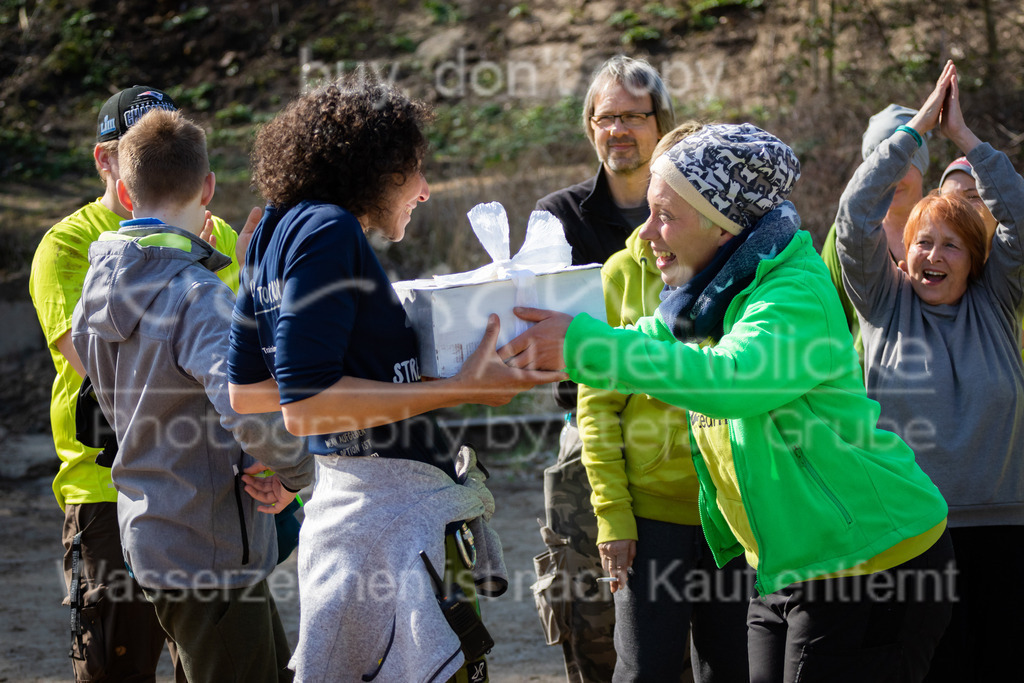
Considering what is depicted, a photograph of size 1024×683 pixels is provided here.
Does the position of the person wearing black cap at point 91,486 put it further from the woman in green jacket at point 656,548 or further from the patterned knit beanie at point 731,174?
the patterned knit beanie at point 731,174

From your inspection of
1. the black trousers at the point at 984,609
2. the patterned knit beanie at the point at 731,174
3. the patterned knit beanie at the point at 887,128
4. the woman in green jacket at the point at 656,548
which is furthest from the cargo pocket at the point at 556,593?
the patterned knit beanie at the point at 887,128

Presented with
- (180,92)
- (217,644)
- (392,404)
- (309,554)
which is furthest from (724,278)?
(180,92)

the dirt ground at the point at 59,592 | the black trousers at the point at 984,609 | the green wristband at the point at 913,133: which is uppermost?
the green wristband at the point at 913,133

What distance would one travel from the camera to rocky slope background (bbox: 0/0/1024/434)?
10.8 m

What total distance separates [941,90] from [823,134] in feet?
27.5

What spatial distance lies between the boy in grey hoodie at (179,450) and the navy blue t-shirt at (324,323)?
0.44 meters

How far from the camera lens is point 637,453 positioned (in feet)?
10.7

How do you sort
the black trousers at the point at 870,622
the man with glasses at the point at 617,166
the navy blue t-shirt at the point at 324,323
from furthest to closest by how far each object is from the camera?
the man with glasses at the point at 617,166 < the black trousers at the point at 870,622 < the navy blue t-shirt at the point at 324,323

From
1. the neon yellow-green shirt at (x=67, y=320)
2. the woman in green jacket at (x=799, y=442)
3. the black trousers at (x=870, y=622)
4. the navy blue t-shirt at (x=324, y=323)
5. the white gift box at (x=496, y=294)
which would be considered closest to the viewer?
the navy blue t-shirt at (x=324, y=323)

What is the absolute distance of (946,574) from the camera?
2510 millimetres

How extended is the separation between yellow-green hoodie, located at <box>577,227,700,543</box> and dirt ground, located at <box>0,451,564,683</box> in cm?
179

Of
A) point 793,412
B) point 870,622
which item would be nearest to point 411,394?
point 793,412

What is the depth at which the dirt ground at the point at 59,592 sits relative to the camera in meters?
4.86

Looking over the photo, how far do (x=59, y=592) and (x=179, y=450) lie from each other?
3.68 metres
